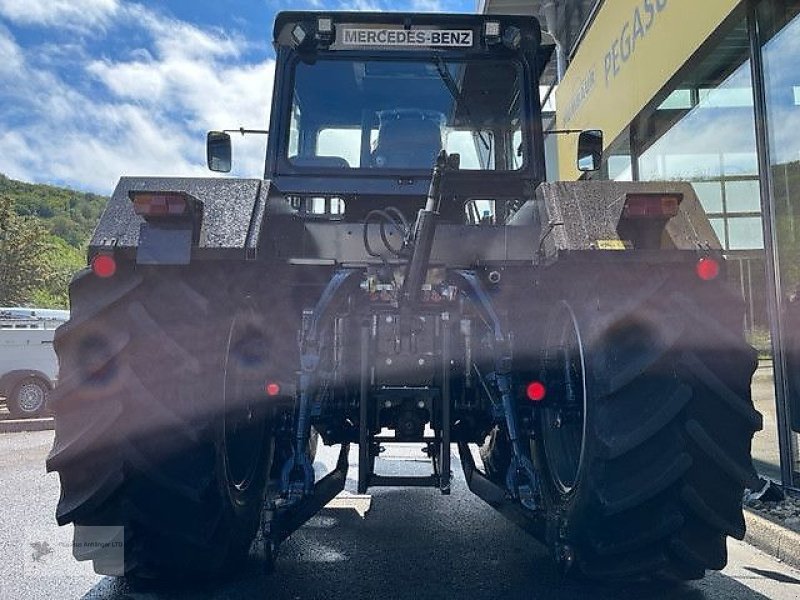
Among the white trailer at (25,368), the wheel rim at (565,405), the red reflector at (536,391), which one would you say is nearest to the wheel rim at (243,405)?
the red reflector at (536,391)

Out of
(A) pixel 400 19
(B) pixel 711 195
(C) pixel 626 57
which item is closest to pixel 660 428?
(A) pixel 400 19

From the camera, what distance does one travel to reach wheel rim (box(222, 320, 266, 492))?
118 inches

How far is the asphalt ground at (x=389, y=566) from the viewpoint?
3229 mm

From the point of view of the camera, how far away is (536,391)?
306cm

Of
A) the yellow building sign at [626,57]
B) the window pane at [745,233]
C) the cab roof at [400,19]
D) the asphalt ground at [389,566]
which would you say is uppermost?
the yellow building sign at [626,57]

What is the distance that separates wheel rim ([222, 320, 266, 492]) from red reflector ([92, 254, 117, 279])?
A: 52 cm

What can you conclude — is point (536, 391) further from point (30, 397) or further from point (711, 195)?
point (30, 397)

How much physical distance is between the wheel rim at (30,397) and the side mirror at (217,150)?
9399mm

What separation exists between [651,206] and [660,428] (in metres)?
0.85

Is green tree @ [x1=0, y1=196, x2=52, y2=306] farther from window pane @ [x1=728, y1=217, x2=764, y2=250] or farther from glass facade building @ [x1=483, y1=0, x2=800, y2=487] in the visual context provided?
window pane @ [x1=728, y1=217, x2=764, y2=250]

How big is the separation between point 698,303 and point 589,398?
0.54 meters

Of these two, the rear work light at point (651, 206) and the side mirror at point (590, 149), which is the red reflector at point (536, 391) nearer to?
the rear work light at point (651, 206)

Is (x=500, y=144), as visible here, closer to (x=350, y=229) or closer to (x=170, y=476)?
(x=350, y=229)

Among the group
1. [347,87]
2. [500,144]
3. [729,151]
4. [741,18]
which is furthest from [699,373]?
[729,151]
